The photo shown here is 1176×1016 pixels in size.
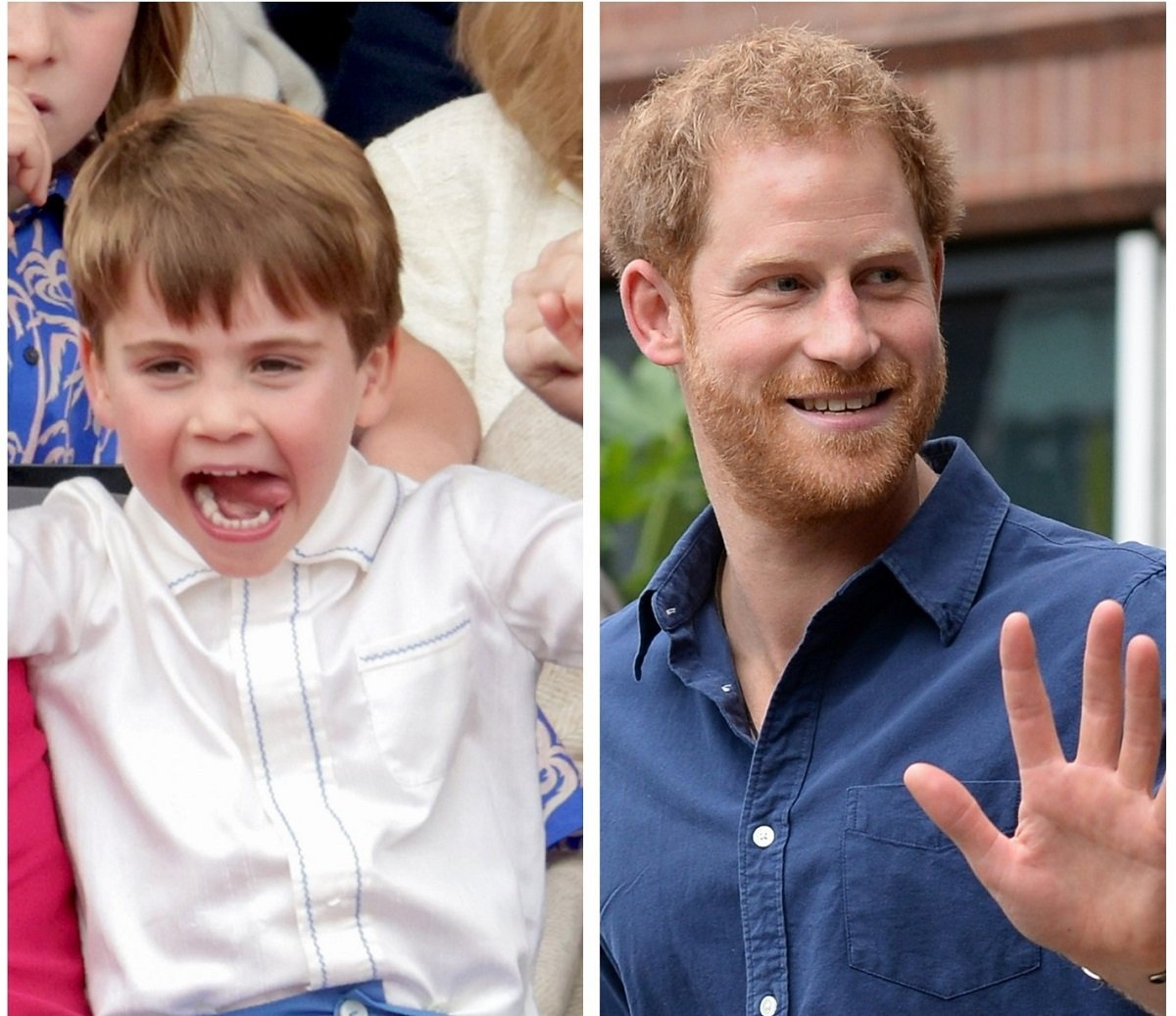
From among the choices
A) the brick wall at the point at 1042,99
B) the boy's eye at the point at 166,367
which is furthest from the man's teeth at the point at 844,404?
the brick wall at the point at 1042,99

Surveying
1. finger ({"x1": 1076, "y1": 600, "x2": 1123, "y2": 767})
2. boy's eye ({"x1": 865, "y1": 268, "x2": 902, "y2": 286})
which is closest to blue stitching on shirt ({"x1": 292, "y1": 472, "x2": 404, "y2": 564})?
boy's eye ({"x1": 865, "y1": 268, "x2": 902, "y2": 286})

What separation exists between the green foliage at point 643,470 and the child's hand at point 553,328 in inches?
40.9

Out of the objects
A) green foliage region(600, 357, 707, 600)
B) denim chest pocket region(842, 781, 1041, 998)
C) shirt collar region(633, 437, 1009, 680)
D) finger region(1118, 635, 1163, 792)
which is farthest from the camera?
green foliage region(600, 357, 707, 600)

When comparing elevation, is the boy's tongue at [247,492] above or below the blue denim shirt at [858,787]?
above

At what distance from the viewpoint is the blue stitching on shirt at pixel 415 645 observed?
68.0 inches

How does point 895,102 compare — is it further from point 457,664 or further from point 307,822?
point 307,822

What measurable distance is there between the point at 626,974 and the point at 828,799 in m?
A: 0.28

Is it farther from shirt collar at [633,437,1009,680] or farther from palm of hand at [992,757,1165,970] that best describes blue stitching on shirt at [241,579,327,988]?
palm of hand at [992,757,1165,970]

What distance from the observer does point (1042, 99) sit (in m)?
3.51

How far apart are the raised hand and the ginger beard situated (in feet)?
1.11

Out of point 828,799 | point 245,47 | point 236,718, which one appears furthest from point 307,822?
point 245,47

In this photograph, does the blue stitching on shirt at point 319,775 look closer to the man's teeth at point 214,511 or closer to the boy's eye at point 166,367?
the man's teeth at point 214,511

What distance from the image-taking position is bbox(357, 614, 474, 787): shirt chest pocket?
1721 mm

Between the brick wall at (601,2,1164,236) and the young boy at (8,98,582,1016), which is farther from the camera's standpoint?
the brick wall at (601,2,1164,236)
